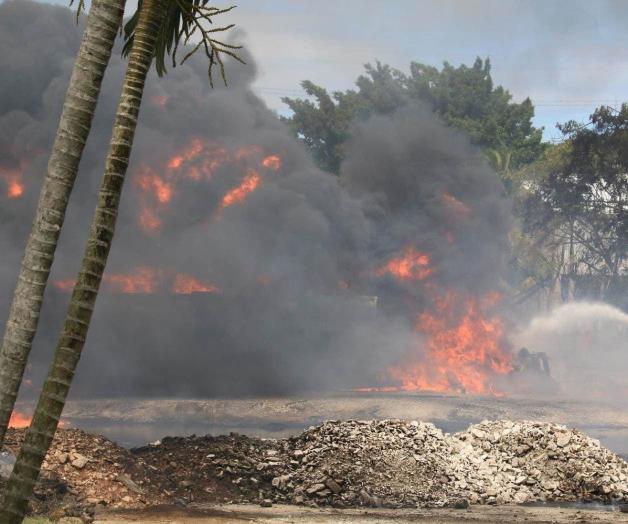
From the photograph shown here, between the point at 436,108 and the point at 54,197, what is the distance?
7204 cm

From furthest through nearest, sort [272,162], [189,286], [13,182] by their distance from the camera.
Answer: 1. [272,162]
2. [189,286]
3. [13,182]

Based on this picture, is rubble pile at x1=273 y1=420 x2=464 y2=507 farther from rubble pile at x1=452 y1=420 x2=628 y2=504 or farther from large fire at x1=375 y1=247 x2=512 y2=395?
large fire at x1=375 y1=247 x2=512 y2=395

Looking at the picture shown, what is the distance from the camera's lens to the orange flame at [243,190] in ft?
140

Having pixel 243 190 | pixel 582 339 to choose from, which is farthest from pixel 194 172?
pixel 582 339

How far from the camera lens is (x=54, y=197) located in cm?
787

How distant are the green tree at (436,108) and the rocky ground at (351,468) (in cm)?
5609

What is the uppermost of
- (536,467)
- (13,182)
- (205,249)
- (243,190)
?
(243,190)

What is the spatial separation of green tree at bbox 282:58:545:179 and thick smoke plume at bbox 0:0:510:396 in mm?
28723

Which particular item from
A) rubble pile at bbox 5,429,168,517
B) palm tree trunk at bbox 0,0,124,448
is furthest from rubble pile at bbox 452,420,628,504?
palm tree trunk at bbox 0,0,124,448

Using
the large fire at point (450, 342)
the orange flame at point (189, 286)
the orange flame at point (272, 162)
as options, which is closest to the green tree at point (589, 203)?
the large fire at point (450, 342)

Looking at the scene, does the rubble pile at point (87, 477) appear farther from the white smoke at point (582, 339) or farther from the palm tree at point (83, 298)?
the white smoke at point (582, 339)

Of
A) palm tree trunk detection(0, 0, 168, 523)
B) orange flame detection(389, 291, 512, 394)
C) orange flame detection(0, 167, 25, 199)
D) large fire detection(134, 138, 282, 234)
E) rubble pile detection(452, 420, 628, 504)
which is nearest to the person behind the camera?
palm tree trunk detection(0, 0, 168, 523)

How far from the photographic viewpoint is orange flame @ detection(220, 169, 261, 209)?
4259 cm

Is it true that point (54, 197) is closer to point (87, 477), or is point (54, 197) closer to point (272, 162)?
point (87, 477)
